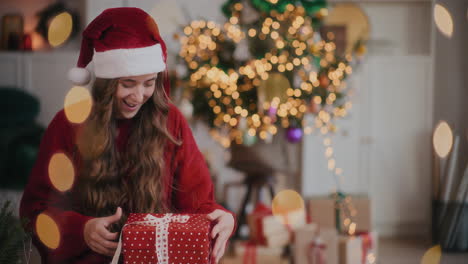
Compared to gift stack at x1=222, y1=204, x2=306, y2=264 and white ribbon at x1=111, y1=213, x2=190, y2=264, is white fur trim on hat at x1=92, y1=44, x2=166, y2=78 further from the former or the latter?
gift stack at x1=222, y1=204, x2=306, y2=264

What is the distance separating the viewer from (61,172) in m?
1.14

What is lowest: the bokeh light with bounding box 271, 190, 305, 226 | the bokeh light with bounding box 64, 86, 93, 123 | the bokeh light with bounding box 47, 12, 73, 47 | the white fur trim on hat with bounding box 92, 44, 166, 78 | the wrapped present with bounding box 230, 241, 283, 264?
the wrapped present with bounding box 230, 241, 283, 264

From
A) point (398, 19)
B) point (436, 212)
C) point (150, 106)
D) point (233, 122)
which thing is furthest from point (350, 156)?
point (150, 106)

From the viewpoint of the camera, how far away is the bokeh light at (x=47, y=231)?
1.12 metres

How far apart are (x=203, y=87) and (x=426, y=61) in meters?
2.25

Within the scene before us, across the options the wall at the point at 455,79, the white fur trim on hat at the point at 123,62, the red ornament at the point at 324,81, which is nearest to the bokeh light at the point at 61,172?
the white fur trim on hat at the point at 123,62

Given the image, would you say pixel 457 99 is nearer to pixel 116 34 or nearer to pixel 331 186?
pixel 116 34

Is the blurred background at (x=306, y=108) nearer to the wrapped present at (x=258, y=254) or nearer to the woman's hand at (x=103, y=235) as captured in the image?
the wrapped present at (x=258, y=254)

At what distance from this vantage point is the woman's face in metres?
1.11

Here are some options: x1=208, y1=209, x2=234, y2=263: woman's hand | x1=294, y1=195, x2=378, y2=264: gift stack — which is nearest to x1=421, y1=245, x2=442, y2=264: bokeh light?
x1=294, y1=195, x2=378, y2=264: gift stack

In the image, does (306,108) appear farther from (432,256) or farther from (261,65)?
(432,256)

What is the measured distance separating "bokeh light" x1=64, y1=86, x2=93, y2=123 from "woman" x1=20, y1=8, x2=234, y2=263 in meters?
0.01

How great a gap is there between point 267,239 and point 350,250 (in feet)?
1.50

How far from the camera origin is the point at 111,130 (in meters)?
1.16
